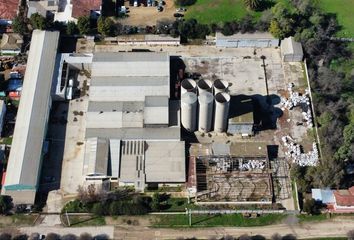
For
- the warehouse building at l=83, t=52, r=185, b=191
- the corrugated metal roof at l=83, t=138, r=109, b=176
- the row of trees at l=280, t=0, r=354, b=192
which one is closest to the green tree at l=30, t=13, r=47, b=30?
the warehouse building at l=83, t=52, r=185, b=191

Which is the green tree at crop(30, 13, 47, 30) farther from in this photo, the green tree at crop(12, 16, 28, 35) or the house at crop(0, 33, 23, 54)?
the house at crop(0, 33, 23, 54)

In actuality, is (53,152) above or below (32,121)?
below

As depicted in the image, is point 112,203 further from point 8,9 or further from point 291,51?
point 8,9

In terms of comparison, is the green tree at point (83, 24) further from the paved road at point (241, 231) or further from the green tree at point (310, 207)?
the green tree at point (310, 207)

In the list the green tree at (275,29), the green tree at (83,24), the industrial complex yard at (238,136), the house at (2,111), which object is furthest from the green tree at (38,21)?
the green tree at (275,29)

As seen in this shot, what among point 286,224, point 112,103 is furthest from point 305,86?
point 112,103

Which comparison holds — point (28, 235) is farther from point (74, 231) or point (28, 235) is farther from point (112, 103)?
point (112, 103)

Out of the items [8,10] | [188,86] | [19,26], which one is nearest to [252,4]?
[188,86]
